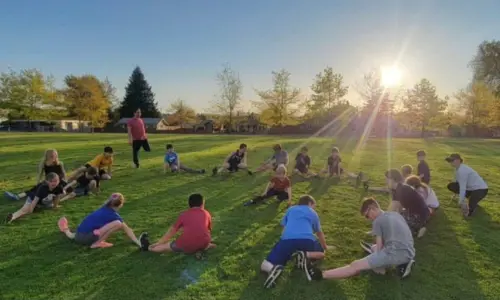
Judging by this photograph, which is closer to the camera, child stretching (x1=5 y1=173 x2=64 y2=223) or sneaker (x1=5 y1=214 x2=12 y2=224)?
sneaker (x1=5 y1=214 x2=12 y2=224)

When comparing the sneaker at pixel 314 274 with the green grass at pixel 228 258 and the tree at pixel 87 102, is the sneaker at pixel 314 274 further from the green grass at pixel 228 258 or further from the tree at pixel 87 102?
the tree at pixel 87 102

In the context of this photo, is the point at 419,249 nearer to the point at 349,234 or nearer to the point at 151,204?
the point at 349,234

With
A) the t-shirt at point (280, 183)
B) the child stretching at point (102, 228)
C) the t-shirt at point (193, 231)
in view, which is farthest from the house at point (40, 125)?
the t-shirt at point (193, 231)

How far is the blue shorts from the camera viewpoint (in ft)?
17.5

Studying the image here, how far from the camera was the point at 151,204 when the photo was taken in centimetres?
955

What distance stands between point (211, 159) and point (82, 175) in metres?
8.48

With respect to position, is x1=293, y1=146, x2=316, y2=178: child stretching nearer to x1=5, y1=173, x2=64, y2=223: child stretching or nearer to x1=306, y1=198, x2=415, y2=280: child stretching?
x1=5, y1=173, x2=64, y2=223: child stretching

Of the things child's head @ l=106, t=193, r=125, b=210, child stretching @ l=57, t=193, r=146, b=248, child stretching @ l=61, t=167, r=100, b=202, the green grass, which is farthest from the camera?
child stretching @ l=61, t=167, r=100, b=202

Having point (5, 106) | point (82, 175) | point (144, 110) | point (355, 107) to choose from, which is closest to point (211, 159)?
point (82, 175)

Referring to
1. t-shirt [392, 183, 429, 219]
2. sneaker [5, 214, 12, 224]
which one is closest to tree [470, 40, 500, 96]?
t-shirt [392, 183, 429, 219]

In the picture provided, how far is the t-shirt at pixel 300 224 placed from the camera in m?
5.62

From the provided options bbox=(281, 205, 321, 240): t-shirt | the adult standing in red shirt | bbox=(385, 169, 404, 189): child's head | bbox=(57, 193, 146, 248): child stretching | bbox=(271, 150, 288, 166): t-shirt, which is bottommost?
bbox=(57, 193, 146, 248): child stretching

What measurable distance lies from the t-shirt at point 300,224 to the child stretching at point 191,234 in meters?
1.39

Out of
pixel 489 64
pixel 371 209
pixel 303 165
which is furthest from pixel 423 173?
pixel 489 64
